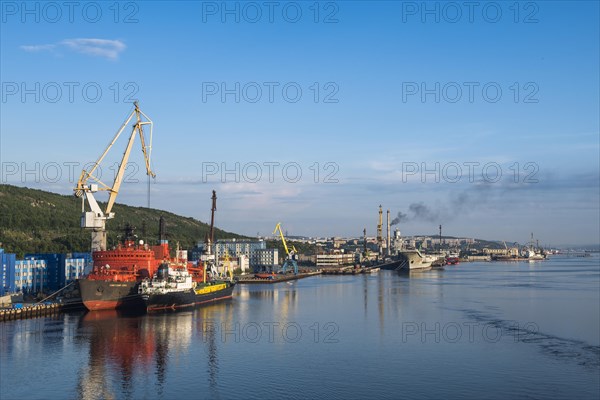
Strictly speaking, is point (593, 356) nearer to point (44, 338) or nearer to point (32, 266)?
point (44, 338)

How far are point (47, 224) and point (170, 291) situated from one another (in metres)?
58.1

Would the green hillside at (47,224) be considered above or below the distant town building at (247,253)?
above

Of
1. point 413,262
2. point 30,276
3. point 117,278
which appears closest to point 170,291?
point 117,278

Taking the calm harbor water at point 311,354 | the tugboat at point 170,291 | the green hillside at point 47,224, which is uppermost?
the green hillside at point 47,224

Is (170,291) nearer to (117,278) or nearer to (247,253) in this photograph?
(117,278)

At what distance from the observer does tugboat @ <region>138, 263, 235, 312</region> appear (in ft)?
138

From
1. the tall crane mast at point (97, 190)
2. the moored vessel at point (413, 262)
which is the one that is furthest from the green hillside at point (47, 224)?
the moored vessel at point (413, 262)

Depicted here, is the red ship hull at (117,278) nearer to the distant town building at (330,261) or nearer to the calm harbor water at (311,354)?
the calm harbor water at (311,354)

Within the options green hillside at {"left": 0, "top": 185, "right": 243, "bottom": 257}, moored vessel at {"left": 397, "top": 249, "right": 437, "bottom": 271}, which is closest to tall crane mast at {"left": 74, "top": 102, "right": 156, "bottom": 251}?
green hillside at {"left": 0, "top": 185, "right": 243, "bottom": 257}

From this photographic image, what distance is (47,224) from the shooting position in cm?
9319

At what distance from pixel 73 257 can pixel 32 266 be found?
7.82 m

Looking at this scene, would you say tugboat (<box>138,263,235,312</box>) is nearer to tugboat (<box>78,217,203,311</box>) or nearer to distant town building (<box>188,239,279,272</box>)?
tugboat (<box>78,217,203,311</box>)

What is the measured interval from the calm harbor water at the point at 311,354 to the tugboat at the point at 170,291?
1789 mm

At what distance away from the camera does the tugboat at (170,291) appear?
42.0 meters
